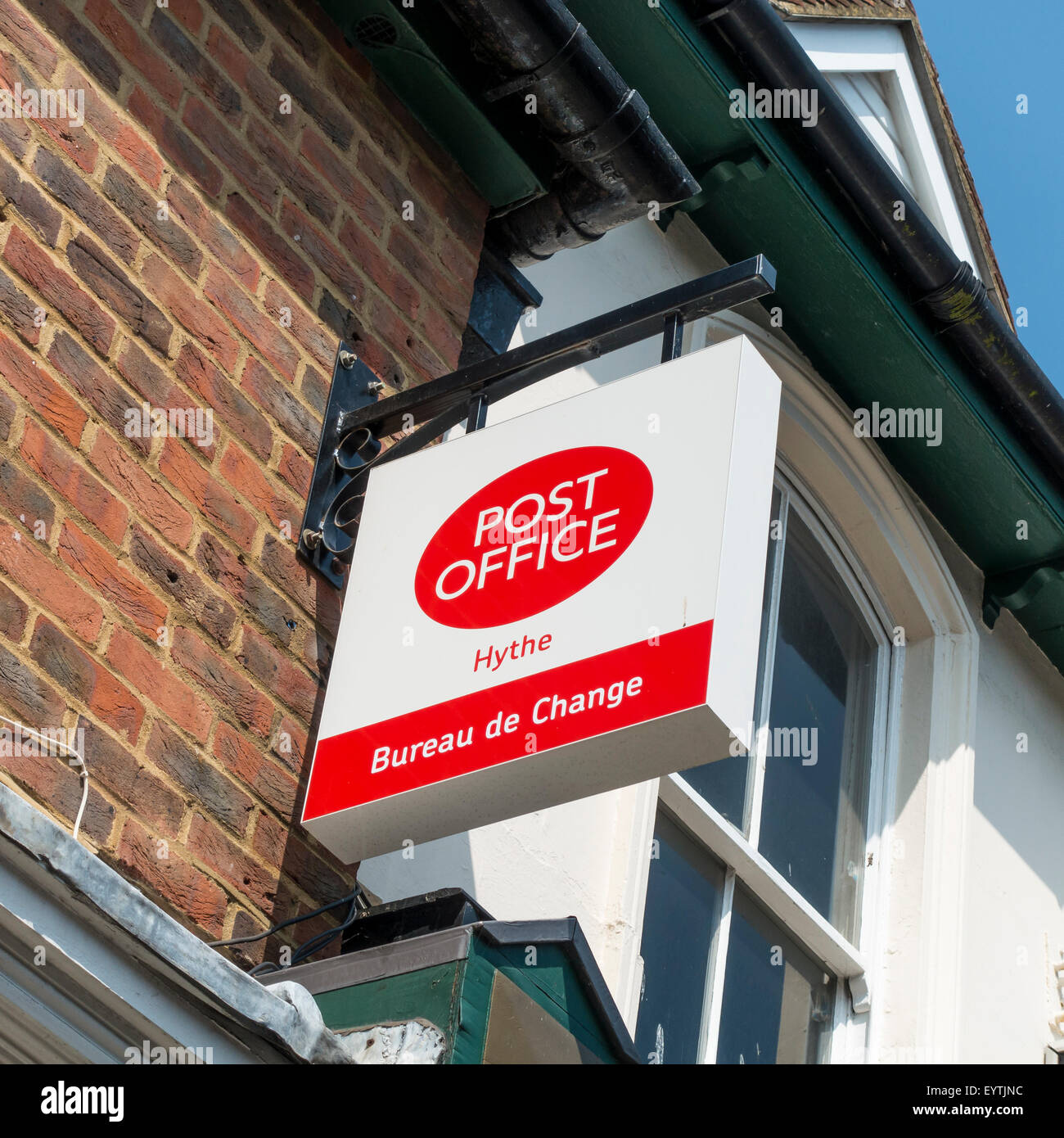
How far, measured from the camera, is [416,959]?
2.52m

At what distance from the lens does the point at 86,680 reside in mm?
2771

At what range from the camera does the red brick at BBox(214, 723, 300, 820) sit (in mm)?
2996

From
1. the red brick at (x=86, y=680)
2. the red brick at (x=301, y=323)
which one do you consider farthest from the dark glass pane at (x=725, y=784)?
the red brick at (x=86, y=680)

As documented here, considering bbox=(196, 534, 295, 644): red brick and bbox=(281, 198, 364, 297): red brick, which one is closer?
bbox=(196, 534, 295, 644): red brick

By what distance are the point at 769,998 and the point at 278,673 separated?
88.2 inches

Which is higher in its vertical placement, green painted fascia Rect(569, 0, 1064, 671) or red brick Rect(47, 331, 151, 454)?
green painted fascia Rect(569, 0, 1064, 671)

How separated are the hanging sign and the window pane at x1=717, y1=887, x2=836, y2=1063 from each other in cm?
198

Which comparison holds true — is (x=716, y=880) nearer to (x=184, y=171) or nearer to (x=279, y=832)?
(x=279, y=832)

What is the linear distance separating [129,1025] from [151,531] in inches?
43.1

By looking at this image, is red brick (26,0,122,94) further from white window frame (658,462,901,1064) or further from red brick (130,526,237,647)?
white window frame (658,462,901,1064)

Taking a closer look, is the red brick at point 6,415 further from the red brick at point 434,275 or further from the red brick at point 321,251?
the red brick at point 434,275

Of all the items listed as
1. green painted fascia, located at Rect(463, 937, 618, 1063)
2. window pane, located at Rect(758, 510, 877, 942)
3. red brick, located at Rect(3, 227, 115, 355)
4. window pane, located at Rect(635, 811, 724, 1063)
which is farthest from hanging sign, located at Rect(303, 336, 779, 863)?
window pane, located at Rect(758, 510, 877, 942)

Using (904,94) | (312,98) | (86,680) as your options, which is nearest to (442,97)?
(312,98)

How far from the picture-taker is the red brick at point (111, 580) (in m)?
2.82
